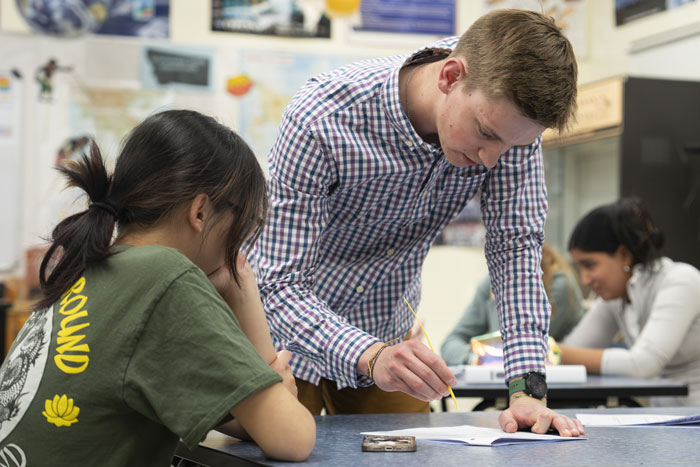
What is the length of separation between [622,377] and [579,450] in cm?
170

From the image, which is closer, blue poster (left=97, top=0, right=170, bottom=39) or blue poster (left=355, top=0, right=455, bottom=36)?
blue poster (left=97, top=0, right=170, bottom=39)

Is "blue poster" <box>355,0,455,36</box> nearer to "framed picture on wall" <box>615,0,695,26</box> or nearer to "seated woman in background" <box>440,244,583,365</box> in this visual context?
"framed picture on wall" <box>615,0,695,26</box>

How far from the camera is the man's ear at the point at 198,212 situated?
1.12 m

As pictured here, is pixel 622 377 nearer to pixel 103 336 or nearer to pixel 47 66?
pixel 103 336

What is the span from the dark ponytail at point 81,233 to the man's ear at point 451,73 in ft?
1.92

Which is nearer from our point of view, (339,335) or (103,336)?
(103,336)

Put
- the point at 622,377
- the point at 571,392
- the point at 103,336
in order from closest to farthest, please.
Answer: the point at 103,336 → the point at 571,392 → the point at 622,377

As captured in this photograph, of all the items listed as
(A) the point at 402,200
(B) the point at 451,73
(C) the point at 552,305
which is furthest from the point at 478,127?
(C) the point at 552,305

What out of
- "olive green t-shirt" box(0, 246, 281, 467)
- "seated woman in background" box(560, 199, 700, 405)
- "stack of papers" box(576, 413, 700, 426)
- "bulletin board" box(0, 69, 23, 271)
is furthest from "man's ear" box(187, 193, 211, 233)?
"bulletin board" box(0, 69, 23, 271)

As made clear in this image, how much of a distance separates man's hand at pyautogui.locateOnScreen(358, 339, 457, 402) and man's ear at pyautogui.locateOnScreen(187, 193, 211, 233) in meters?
0.36

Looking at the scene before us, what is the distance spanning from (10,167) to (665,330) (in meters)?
3.45

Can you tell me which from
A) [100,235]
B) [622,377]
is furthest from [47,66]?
[100,235]

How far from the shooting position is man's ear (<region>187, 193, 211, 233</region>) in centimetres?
112

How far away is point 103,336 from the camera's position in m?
0.95
